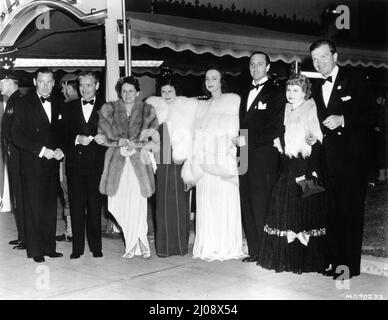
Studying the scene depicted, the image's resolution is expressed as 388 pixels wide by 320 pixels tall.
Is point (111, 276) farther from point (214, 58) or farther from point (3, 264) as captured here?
point (214, 58)

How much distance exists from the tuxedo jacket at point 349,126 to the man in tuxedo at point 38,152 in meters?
2.77

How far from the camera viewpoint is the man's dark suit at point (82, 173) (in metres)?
5.58

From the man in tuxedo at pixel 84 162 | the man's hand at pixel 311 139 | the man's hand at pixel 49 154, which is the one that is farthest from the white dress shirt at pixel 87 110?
the man's hand at pixel 311 139

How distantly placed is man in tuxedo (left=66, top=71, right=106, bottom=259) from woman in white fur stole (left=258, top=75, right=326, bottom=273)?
1.96 m

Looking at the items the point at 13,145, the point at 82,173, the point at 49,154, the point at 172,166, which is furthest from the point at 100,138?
the point at 13,145

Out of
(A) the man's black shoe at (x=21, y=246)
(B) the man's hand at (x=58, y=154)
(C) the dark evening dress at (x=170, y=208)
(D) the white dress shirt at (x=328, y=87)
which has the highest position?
(D) the white dress shirt at (x=328, y=87)

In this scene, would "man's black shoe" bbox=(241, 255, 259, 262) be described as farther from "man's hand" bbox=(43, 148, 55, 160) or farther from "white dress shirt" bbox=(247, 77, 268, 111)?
"man's hand" bbox=(43, 148, 55, 160)

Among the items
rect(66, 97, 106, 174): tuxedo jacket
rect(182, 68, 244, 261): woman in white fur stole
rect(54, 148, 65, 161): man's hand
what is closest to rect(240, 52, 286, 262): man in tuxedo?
rect(182, 68, 244, 261): woman in white fur stole

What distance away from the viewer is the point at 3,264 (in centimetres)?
566

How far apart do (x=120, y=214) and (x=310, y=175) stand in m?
2.10

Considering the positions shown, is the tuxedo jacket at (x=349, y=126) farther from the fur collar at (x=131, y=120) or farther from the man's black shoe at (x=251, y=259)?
the fur collar at (x=131, y=120)

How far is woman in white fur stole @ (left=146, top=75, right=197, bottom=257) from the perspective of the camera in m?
5.50

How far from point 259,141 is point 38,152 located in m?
2.27
